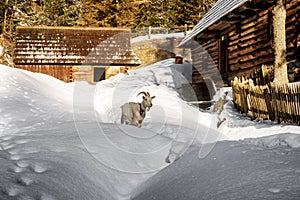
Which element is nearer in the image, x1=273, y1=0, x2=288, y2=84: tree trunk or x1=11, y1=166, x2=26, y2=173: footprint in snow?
x1=11, y1=166, x2=26, y2=173: footprint in snow

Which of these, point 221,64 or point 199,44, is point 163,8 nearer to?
point 199,44

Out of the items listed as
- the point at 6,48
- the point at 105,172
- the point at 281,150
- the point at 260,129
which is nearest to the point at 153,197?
the point at 105,172

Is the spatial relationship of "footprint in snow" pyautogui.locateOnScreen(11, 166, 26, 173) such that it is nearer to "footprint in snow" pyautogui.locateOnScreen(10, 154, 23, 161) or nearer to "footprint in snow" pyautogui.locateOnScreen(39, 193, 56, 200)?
"footprint in snow" pyautogui.locateOnScreen(10, 154, 23, 161)

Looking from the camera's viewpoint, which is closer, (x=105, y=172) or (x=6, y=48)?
(x=105, y=172)

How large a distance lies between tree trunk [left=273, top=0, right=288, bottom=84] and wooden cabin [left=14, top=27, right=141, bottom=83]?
11.5 m

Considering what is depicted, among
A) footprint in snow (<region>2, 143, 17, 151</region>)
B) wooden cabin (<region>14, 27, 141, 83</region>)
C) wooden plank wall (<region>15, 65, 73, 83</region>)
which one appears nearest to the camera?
footprint in snow (<region>2, 143, 17, 151</region>)

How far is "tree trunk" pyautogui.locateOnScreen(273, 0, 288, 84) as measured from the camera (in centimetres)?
866

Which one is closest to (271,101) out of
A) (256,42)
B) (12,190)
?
(256,42)

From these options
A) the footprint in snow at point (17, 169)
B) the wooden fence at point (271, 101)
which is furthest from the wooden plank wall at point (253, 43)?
the footprint in snow at point (17, 169)

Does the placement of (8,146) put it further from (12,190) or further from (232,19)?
(232,19)

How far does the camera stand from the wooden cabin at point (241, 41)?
32.0ft

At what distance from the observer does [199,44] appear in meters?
17.9

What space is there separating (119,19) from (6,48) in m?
14.7

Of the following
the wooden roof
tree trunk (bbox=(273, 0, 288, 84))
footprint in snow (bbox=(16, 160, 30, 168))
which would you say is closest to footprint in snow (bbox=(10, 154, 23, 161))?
footprint in snow (bbox=(16, 160, 30, 168))
